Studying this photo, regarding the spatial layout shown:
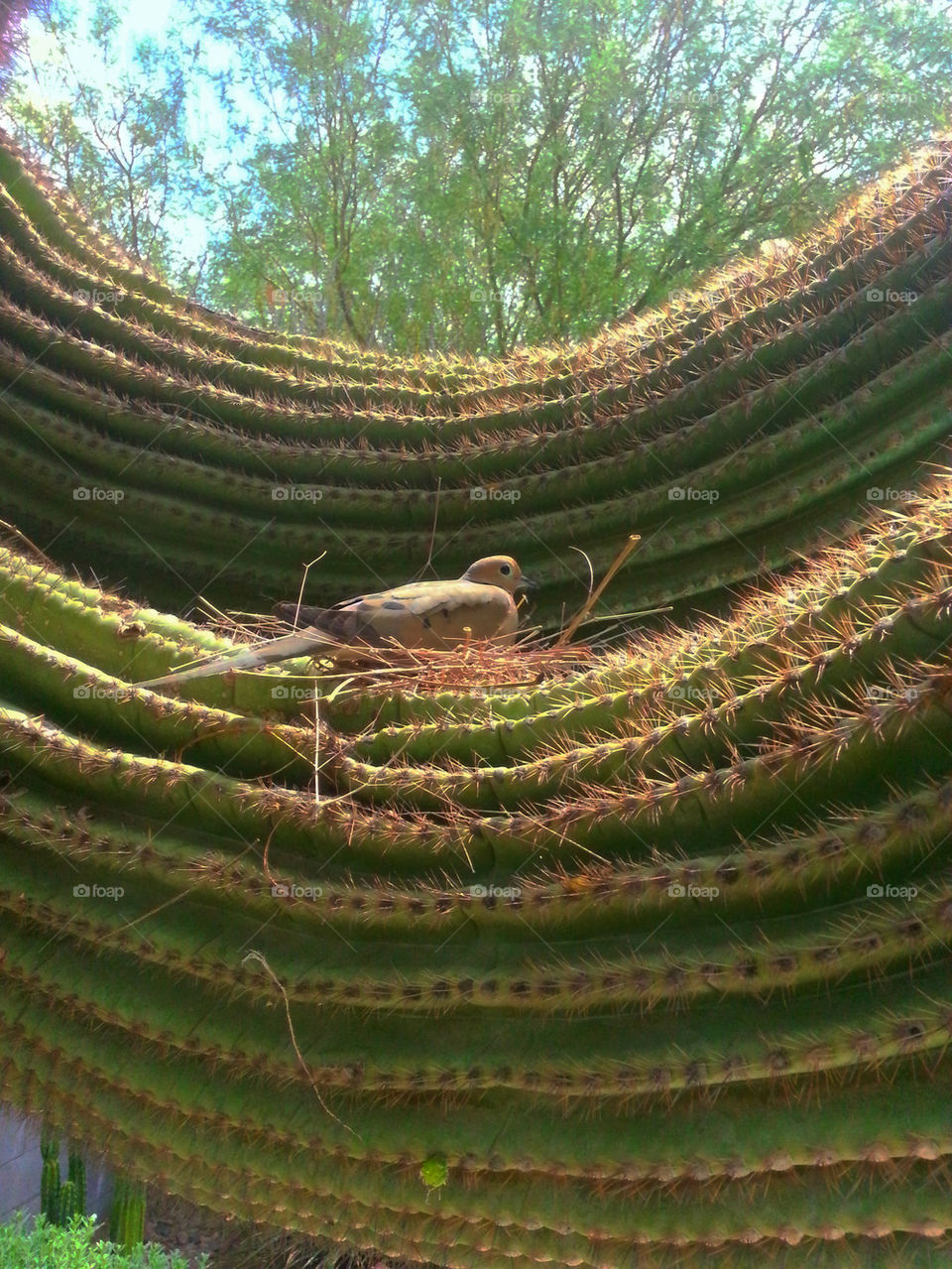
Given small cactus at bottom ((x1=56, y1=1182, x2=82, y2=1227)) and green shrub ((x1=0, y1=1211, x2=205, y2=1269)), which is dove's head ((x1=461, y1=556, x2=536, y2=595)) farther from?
small cactus at bottom ((x1=56, y1=1182, x2=82, y2=1227))

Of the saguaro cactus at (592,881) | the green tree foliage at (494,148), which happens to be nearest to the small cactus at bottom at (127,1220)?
the saguaro cactus at (592,881)

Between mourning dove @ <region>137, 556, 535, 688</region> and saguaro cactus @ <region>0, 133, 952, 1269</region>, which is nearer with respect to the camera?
saguaro cactus @ <region>0, 133, 952, 1269</region>

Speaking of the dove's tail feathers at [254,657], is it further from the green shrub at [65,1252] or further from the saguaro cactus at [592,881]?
the green shrub at [65,1252]

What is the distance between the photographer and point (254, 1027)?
3.95 feet

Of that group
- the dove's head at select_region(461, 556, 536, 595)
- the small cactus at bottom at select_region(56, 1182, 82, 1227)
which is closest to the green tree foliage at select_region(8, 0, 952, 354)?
the dove's head at select_region(461, 556, 536, 595)

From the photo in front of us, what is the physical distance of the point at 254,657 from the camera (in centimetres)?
149

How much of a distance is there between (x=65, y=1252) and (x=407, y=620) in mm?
2222

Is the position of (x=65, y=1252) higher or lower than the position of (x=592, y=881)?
lower

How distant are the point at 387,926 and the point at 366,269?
17.6ft

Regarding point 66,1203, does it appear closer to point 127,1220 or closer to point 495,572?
point 127,1220

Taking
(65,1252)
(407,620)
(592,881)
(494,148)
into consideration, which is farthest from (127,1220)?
(494,148)

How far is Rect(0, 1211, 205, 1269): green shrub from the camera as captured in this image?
2.51 metres

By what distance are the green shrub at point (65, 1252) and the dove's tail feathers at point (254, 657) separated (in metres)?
2.04

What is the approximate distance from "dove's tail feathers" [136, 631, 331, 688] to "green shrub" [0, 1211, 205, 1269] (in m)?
2.04
